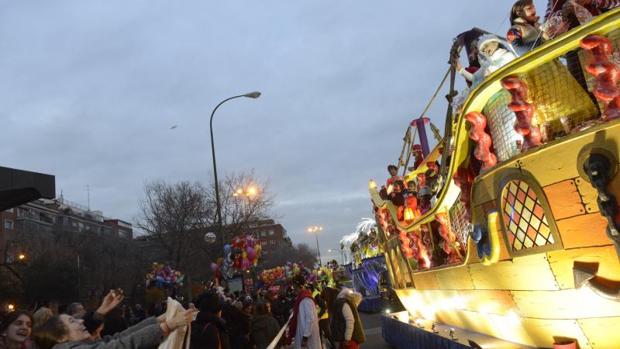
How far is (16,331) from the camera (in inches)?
160

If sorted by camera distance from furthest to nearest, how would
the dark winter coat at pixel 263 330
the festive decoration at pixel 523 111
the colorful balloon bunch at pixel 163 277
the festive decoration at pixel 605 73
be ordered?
the colorful balloon bunch at pixel 163 277 → the dark winter coat at pixel 263 330 → the festive decoration at pixel 523 111 → the festive decoration at pixel 605 73

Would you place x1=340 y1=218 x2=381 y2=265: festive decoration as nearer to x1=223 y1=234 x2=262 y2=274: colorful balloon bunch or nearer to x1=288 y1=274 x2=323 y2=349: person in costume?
x1=223 y1=234 x2=262 y2=274: colorful balloon bunch

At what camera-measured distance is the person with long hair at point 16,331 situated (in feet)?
13.4

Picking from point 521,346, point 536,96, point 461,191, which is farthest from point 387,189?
point 536,96

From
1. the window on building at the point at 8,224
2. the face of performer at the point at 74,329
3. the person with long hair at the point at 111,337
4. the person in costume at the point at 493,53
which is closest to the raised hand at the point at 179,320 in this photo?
the person with long hair at the point at 111,337

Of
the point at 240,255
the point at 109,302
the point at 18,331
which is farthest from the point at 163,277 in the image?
the point at 109,302

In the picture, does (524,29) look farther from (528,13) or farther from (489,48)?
(489,48)

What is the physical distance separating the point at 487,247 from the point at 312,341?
3.02 meters

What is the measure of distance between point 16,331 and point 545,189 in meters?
4.96

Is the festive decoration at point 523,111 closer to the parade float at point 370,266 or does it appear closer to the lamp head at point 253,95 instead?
the lamp head at point 253,95

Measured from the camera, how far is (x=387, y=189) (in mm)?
10672

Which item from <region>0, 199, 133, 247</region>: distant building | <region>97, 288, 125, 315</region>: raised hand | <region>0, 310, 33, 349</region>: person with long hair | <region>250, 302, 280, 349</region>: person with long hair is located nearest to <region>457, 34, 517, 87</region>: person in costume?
<region>97, 288, 125, 315</region>: raised hand

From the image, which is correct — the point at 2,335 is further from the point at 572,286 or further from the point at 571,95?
the point at 571,95

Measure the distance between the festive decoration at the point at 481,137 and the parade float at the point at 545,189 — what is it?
0.01 m
